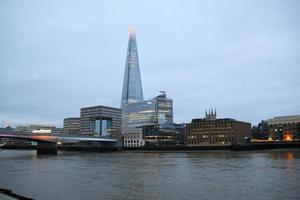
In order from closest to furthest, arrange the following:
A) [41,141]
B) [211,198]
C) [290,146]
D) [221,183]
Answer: [211,198] < [221,183] < [41,141] < [290,146]

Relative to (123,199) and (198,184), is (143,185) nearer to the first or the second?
(198,184)

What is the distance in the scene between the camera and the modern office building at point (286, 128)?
615ft

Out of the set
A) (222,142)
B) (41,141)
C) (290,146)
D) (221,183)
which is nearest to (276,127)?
(222,142)

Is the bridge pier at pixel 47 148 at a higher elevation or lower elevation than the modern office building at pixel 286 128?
lower

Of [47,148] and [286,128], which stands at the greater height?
[286,128]

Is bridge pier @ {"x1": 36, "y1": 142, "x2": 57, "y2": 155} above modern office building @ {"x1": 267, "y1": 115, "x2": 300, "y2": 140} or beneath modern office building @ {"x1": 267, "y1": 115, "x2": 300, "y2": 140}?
beneath

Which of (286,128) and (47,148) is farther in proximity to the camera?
(286,128)

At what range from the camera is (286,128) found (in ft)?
630

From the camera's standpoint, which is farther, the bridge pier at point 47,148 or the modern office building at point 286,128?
the modern office building at point 286,128

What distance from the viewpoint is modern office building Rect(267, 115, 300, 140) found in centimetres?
18750

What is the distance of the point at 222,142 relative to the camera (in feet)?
644

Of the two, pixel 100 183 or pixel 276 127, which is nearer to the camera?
→ pixel 100 183

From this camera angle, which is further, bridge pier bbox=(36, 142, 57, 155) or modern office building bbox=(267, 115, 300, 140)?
modern office building bbox=(267, 115, 300, 140)

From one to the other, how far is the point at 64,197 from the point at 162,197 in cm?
743
